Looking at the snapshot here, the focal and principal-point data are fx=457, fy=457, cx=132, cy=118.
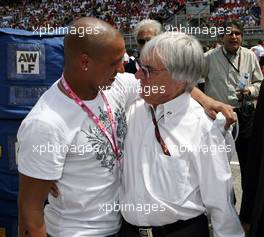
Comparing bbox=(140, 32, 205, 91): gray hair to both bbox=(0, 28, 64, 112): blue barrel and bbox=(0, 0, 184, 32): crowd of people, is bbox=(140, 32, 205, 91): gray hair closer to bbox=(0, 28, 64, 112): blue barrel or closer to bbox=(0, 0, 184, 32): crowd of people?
bbox=(0, 28, 64, 112): blue barrel

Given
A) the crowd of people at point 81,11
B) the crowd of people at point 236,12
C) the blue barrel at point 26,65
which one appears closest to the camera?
the blue barrel at point 26,65

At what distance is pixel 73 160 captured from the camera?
1716 mm

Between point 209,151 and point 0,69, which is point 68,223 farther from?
point 0,69

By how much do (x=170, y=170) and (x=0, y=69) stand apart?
1.33m

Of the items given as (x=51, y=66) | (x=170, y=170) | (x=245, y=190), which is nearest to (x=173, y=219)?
(x=170, y=170)

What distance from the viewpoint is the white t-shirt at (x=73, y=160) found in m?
1.60

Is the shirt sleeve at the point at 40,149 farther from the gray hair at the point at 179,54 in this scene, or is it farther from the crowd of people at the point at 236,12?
the crowd of people at the point at 236,12

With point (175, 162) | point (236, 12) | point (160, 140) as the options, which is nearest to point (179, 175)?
point (175, 162)

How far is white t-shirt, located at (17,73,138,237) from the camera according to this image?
160 cm

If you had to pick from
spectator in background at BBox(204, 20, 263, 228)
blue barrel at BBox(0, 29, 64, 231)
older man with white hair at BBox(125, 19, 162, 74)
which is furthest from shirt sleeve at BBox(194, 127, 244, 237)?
spectator in background at BBox(204, 20, 263, 228)

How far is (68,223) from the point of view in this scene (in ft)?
5.89

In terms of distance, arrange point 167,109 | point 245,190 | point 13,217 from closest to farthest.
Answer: point 167,109, point 245,190, point 13,217

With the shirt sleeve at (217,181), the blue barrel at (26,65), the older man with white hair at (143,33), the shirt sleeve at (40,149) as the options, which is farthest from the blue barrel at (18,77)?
the older man with white hair at (143,33)

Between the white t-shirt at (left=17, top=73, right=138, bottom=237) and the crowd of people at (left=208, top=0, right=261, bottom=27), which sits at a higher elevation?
the crowd of people at (left=208, top=0, right=261, bottom=27)
